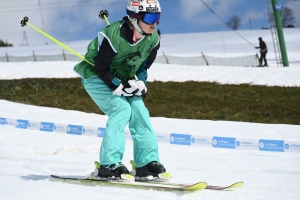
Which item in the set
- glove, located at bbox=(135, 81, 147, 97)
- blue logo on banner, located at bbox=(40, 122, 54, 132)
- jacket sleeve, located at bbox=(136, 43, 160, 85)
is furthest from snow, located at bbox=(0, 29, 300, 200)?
jacket sleeve, located at bbox=(136, 43, 160, 85)

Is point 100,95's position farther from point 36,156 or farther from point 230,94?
point 230,94

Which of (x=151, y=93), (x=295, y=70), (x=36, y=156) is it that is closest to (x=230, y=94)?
(x=151, y=93)

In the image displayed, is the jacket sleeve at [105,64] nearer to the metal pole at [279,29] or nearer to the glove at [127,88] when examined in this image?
the glove at [127,88]

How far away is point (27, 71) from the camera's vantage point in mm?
23094

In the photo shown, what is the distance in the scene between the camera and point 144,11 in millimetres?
4418

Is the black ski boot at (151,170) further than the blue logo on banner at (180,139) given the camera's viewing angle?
No

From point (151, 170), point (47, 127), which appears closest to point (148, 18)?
point (151, 170)

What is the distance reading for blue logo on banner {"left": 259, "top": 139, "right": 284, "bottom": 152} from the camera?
7.47 metres

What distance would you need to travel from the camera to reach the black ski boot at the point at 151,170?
4.50 meters

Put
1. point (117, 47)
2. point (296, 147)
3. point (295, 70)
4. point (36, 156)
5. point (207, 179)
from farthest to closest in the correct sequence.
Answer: point (295, 70), point (296, 147), point (36, 156), point (207, 179), point (117, 47)

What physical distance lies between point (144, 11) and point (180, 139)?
13.8ft

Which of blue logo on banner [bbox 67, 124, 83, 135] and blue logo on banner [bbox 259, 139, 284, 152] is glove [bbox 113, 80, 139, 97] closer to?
blue logo on banner [bbox 259, 139, 284, 152]

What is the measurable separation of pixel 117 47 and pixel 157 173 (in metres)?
1.13

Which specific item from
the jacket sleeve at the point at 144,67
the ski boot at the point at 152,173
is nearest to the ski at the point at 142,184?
the ski boot at the point at 152,173
